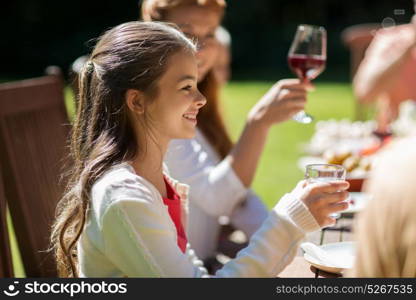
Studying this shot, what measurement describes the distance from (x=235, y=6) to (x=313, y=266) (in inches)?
600

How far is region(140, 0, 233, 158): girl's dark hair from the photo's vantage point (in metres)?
2.71

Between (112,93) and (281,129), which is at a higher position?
(112,93)

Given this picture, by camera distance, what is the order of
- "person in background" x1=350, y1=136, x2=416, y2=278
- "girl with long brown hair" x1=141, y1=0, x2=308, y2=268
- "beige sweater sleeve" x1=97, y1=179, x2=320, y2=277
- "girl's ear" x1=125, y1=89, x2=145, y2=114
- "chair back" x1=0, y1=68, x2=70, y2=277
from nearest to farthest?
1. "person in background" x1=350, y1=136, x2=416, y2=278
2. "beige sweater sleeve" x1=97, y1=179, x2=320, y2=277
3. "girl's ear" x1=125, y1=89, x2=145, y2=114
4. "chair back" x1=0, y1=68, x2=70, y2=277
5. "girl with long brown hair" x1=141, y1=0, x2=308, y2=268

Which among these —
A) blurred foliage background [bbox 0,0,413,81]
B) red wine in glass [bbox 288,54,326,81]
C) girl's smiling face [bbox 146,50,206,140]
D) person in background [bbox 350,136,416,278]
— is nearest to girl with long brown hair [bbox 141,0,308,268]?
red wine in glass [bbox 288,54,326,81]

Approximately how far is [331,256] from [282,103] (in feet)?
2.55

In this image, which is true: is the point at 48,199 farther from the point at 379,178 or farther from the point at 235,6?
the point at 235,6

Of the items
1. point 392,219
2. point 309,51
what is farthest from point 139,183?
point 309,51

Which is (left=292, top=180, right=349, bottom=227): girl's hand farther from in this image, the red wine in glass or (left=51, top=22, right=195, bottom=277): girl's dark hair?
Answer: the red wine in glass

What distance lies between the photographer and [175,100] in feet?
6.07

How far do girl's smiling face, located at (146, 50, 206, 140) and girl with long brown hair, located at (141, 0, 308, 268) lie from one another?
652 millimetres

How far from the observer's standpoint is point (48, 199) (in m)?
2.55

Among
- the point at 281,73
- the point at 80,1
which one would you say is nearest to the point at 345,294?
the point at 281,73

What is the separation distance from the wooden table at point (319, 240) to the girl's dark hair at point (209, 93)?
684mm

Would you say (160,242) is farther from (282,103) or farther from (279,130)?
(279,130)
